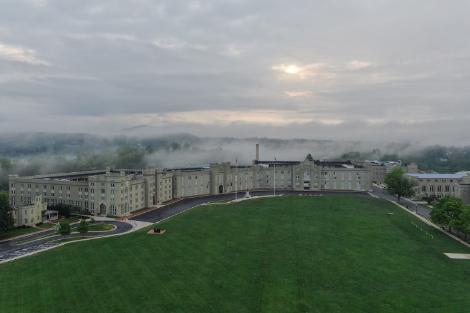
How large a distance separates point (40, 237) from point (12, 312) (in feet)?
128

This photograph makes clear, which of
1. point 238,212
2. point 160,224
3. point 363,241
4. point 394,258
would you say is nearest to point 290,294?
point 394,258

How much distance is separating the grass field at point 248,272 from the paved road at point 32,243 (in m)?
5.44

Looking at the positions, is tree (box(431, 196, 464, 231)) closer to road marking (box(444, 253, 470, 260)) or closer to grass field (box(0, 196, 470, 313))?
grass field (box(0, 196, 470, 313))

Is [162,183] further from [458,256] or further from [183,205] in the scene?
[458,256]

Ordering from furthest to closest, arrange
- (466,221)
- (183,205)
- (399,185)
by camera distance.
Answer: (399,185)
(183,205)
(466,221)

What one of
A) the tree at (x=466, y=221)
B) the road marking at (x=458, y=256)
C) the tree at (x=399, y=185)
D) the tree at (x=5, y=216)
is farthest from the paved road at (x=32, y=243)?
the tree at (x=399, y=185)

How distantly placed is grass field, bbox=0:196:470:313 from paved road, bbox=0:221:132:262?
544cm

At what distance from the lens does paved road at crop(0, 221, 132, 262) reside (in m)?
70.9

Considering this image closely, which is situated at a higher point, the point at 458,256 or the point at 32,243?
the point at 32,243

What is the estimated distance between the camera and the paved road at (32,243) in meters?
→ 70.9

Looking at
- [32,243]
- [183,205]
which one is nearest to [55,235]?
[32,243]

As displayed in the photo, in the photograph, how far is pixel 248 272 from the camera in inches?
2325

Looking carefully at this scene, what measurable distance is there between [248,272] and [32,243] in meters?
48.8

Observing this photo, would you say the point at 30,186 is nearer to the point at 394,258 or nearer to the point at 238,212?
the point at 238,212
